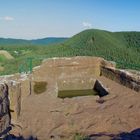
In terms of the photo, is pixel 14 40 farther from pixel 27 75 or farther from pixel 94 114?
pixel 94 114

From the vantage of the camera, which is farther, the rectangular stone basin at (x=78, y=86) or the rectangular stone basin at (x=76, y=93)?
the rectangular stone basin at (x=78, y=86)

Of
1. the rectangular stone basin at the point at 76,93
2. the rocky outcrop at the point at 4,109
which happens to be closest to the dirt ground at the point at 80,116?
the rocky outcrop at the point at 4,109

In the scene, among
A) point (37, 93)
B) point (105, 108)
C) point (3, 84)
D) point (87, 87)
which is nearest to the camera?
point (105, 108)

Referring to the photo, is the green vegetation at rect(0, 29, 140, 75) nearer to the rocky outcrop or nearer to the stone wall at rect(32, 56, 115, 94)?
the stone wall at rect(32, 56, 115, 94)

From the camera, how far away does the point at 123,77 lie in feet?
34.2

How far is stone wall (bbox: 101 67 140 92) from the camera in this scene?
31.1 feet

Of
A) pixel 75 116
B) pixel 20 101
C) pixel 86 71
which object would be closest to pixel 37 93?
pixel 20 101

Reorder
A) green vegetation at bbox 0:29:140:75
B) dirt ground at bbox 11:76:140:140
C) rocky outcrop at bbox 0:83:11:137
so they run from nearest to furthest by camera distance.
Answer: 1. dirt ground at bbox 11:76:140:140
2. rocky outcrop at bbox 0:83:11:137
3. green vegetation at bbox 0:29:140:75

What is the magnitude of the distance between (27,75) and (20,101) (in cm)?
254

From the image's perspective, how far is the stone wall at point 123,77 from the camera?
9.47 meters

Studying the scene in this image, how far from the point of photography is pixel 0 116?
26.3ft

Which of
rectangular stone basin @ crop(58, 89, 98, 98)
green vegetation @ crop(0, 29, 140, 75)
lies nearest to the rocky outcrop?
rectangular stone basin @ crop(58, 89, 98, 98)

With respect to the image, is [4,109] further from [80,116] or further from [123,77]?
[123,77]

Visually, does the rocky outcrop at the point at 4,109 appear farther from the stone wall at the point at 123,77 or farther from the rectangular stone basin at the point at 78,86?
the stone wall at the point at 123,77
